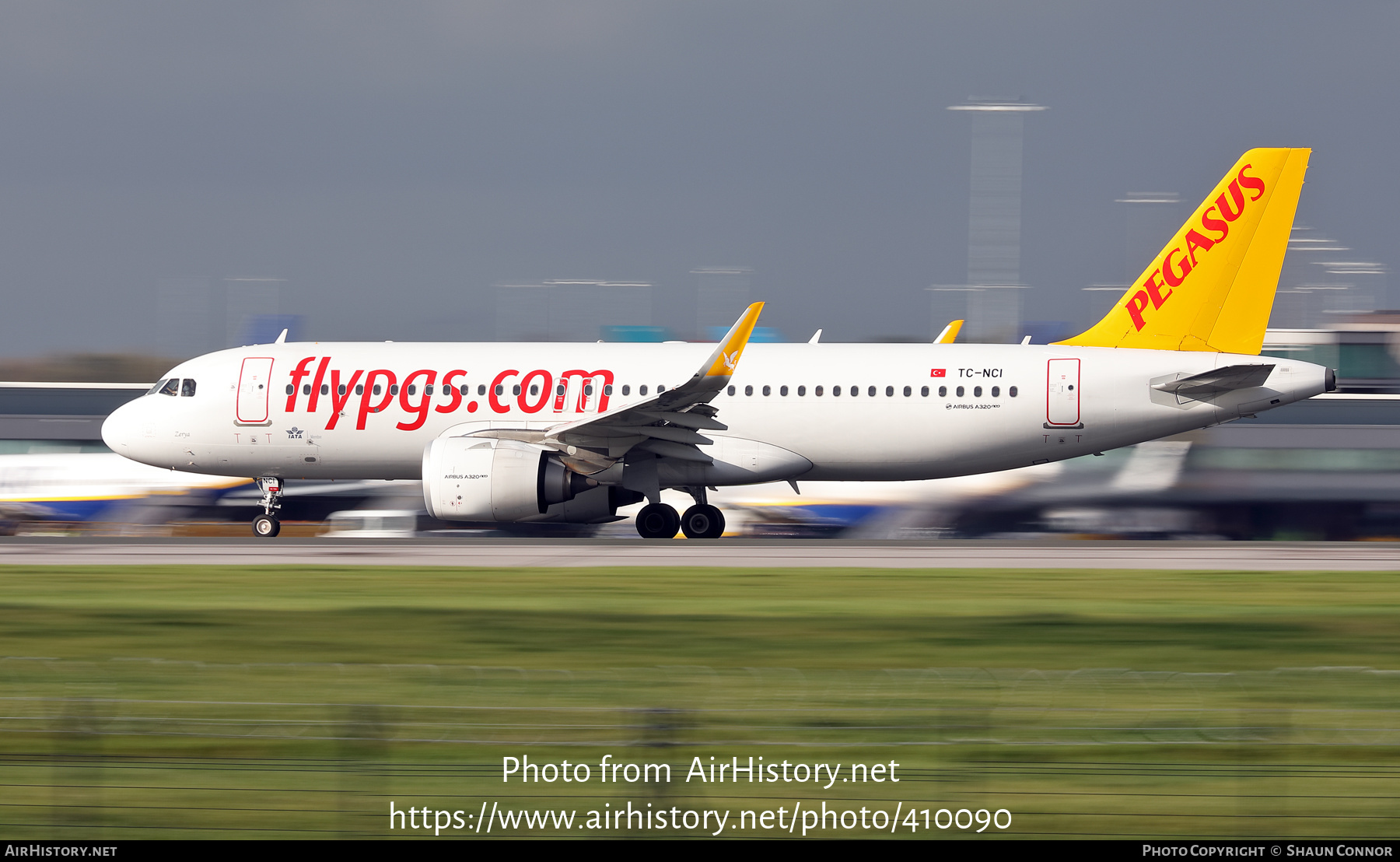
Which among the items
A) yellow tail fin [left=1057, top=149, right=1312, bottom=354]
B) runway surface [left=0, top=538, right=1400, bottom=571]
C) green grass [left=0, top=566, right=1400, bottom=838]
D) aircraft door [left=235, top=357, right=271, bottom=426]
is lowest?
runway surface [left=0, top=538, right=1400, bottom=571]

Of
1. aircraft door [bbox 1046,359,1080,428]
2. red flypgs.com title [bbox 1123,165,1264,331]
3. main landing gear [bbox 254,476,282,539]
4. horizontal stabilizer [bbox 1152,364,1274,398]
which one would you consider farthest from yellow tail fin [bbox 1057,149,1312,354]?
main landing gear [bbox 254,476,282,539]

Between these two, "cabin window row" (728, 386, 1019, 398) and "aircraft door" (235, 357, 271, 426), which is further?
"aircraft door" (235, 357, 271, 426)

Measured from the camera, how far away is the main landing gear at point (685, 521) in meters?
27.8

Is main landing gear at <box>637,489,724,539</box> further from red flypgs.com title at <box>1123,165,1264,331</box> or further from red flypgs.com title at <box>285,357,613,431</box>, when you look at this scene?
red flypgs.com title at <box>1123,165,1264,331</box>

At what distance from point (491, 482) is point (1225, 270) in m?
14.2

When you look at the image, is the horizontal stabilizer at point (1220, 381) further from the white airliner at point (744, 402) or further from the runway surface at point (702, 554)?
the runway surface at point (702, 554)

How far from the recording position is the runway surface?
22.2 meters

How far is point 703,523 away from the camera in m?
28.1

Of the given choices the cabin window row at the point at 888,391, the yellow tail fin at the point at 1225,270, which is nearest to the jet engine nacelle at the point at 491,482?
the cabin window row at the point at 888,391

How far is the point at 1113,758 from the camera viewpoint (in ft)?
22.9

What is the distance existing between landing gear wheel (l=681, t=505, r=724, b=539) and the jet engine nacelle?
3322 millimetres

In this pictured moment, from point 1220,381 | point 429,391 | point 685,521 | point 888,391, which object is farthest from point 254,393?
point 1220,381

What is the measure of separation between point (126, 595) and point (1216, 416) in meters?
18.7

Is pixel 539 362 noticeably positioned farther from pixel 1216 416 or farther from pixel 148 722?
pixel 148 722
